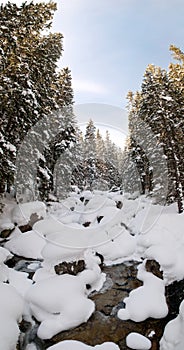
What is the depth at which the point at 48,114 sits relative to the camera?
2109 centimetres

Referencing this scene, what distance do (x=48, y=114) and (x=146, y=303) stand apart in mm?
16137

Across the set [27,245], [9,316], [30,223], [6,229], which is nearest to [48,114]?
[30,223]

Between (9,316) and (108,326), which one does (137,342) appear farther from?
(9,316)

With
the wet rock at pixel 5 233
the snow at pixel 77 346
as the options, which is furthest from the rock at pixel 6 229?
the snow at pixel 77 346

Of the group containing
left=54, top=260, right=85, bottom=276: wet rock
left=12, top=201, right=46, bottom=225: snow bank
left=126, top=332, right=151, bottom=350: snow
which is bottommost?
left=126, top=332, right=151, bottom=350: snow

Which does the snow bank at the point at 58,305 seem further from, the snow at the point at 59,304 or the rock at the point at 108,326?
the rock at the point at 108,326

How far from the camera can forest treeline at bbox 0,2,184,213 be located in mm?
14922

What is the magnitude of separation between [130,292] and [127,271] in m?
2.00

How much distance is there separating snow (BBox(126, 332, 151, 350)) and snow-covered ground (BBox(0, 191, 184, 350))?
0.09ft

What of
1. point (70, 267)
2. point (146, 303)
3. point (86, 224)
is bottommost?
point (146, 303)

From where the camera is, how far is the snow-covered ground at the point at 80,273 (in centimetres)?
790

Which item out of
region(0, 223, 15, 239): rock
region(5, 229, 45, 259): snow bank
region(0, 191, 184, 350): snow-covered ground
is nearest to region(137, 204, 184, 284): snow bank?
region(0, 191, 184, 350): snow-covered ground

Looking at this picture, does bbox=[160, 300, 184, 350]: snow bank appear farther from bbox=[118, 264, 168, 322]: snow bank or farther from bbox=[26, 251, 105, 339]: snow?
bbox=[26, 251, 105, 339]: snow

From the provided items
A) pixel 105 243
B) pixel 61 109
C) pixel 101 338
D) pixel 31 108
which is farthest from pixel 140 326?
pixel 61 109
